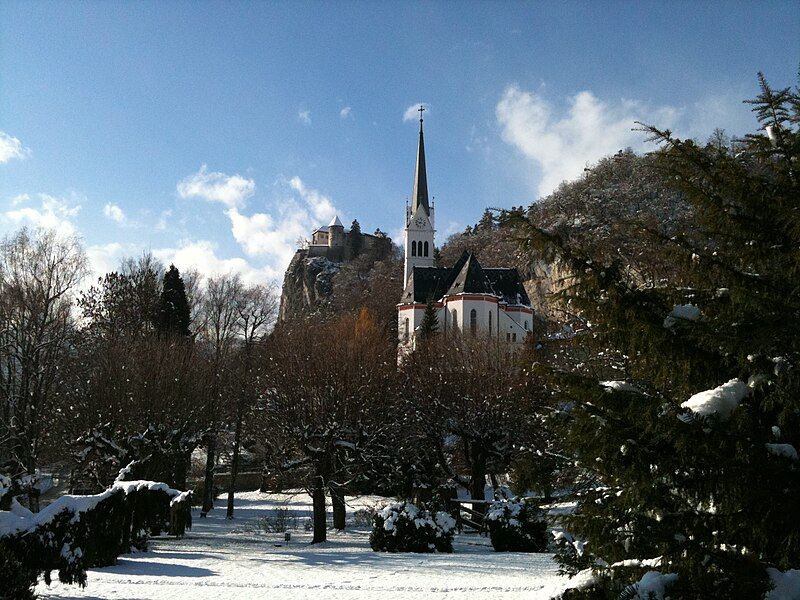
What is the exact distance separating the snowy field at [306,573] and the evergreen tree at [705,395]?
13.0 feet

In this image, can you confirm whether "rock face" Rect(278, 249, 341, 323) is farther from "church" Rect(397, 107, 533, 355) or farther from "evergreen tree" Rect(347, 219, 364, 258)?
"church" Rect(397, 107, 533, 355)

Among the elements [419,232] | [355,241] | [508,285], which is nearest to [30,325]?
[508,285]

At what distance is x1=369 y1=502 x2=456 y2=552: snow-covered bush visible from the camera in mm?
18375

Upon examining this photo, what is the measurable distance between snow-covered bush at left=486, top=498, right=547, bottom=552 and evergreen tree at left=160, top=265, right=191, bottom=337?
29335 millimetres

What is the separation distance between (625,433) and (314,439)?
2102 centimetres

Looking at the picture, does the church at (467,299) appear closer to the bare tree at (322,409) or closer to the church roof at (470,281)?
the church roof at (470,281)

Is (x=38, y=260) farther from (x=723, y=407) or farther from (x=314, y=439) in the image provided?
(x=723, y=407)

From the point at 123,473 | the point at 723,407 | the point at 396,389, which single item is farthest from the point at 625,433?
the point at 396,389

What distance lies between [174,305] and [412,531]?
31.1 metres

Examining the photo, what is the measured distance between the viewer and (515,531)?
19109 mm

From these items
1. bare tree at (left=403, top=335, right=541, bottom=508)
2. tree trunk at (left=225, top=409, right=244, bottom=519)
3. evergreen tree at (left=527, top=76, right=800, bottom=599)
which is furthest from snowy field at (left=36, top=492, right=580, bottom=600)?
tree trunk at (left=225, top=409, right=244, bottom=519)

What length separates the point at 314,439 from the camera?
2445 centimetres

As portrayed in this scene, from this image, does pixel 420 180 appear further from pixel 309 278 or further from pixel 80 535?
pixel 80 535

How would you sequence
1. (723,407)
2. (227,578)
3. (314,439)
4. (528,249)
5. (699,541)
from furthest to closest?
(314,439)
(227,578)
(528,249)
(699,541)
(723,407)
